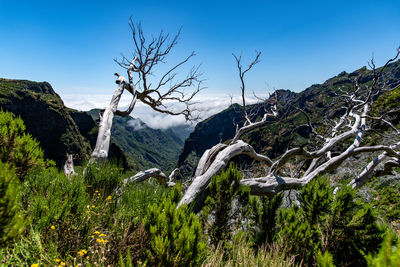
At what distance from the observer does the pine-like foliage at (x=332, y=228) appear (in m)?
2.59

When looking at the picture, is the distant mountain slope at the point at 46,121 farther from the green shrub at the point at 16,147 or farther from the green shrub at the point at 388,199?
the green shrub at the point at 388,199

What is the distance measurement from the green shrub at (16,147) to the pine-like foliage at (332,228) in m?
4.42

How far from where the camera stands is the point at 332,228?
285cm

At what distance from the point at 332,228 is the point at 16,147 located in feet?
16.5

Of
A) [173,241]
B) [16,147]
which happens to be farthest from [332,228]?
[16,147]

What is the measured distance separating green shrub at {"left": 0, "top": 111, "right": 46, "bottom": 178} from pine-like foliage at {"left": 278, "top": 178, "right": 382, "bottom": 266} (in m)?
4.42

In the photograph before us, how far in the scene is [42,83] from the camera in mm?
149625

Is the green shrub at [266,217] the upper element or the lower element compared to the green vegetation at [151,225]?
lower

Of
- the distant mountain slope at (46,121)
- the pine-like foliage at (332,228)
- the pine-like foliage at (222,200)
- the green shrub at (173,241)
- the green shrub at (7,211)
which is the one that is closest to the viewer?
the green shrub at (7,211)

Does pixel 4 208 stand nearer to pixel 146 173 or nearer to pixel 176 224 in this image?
pixel 176 224

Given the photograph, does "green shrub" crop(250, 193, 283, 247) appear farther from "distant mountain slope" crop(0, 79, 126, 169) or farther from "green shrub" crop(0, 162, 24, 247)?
"distant mountain slope" crop(0, 79, 126, 169)

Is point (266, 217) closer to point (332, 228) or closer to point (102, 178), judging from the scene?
point (332, 228)

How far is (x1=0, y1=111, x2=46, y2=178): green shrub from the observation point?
3.08 metres

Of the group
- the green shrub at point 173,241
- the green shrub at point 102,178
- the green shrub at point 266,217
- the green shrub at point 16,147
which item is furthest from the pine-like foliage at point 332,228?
the green shrub at point 16,147
